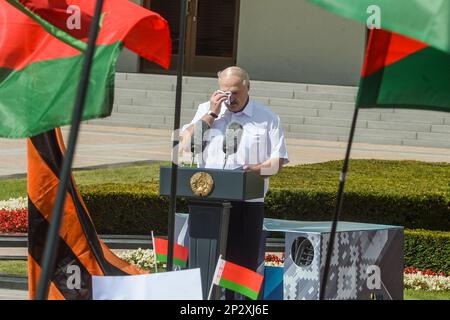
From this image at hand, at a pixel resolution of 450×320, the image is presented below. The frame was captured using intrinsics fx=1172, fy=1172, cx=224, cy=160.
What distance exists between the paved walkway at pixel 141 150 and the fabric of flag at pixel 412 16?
1152cm

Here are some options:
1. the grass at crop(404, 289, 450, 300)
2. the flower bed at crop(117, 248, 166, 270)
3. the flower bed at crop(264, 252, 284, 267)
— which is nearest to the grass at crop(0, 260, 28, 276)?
the flower bed at crop(117, 248, 166, 270)

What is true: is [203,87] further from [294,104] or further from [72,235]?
[72,235]

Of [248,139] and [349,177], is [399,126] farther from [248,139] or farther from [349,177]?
[248,139]

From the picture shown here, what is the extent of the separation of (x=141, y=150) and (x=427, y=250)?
900cm

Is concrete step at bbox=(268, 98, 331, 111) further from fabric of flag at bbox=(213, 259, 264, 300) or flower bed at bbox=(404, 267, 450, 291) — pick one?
fabric of flag at bbox=(213, 259, 264, 300)

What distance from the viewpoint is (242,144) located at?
6.22 metres

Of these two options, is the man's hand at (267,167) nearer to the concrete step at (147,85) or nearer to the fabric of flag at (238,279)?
the fabric of flag at (238,279)

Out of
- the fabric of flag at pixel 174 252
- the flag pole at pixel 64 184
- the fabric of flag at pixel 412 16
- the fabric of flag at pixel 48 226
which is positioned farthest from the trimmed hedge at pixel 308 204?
the flag pole at pixel 64 184

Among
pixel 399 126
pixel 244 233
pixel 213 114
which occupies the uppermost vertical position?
pixel 213 114

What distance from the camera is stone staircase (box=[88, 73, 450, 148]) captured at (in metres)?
22.3

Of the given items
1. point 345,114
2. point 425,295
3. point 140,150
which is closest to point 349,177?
point 425,295

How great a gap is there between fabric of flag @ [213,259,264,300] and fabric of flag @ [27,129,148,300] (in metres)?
1.46

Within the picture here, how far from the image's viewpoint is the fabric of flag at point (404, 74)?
427cm

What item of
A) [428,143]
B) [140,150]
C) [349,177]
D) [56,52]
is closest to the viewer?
[56,52]
